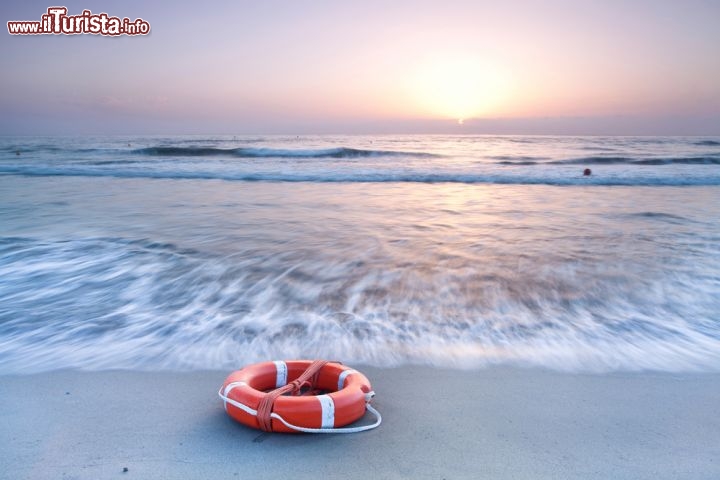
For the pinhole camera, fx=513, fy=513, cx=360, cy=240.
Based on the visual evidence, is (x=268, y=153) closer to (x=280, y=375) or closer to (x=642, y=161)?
(x=642, y=161)

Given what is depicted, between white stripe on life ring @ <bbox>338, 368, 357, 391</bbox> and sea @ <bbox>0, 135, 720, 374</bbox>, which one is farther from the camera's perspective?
sea @ <bbox>0, 135, 720, 374</bbox>

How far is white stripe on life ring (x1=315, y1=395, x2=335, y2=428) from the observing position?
231 centimetres

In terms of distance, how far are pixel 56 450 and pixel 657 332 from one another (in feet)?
12.6

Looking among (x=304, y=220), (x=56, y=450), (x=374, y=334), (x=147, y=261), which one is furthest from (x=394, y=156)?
(x=56, y=450)

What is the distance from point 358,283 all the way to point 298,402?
2670mm

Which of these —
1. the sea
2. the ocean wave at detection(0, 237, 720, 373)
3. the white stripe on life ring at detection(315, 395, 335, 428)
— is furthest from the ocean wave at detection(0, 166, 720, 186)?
the white stripe on life ring at detection(315, 395, 335, 428)

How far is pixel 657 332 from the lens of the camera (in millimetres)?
3768

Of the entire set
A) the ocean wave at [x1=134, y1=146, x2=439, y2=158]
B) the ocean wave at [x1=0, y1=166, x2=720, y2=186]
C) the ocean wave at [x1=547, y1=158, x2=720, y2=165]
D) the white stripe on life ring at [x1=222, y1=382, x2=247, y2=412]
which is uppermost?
the ocean wave at [x1=134, y1=146, x2=439, y2=158]

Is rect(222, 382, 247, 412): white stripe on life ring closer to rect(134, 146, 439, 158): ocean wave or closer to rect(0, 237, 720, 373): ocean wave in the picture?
rect(0, 237, 720, 373): ocean wave

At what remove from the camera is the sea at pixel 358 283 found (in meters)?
3.43

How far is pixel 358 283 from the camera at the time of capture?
4941mm

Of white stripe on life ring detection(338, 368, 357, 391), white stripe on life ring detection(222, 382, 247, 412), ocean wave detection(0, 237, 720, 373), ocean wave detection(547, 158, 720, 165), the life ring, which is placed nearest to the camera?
the life ring

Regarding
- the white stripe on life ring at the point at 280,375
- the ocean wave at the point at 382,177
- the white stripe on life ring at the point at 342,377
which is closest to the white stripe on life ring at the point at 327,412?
the white stripe on life ring at the point at 342,377

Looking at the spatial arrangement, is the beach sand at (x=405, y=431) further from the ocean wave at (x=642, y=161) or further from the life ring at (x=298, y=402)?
the ocean wave at (x=642, y=161)
